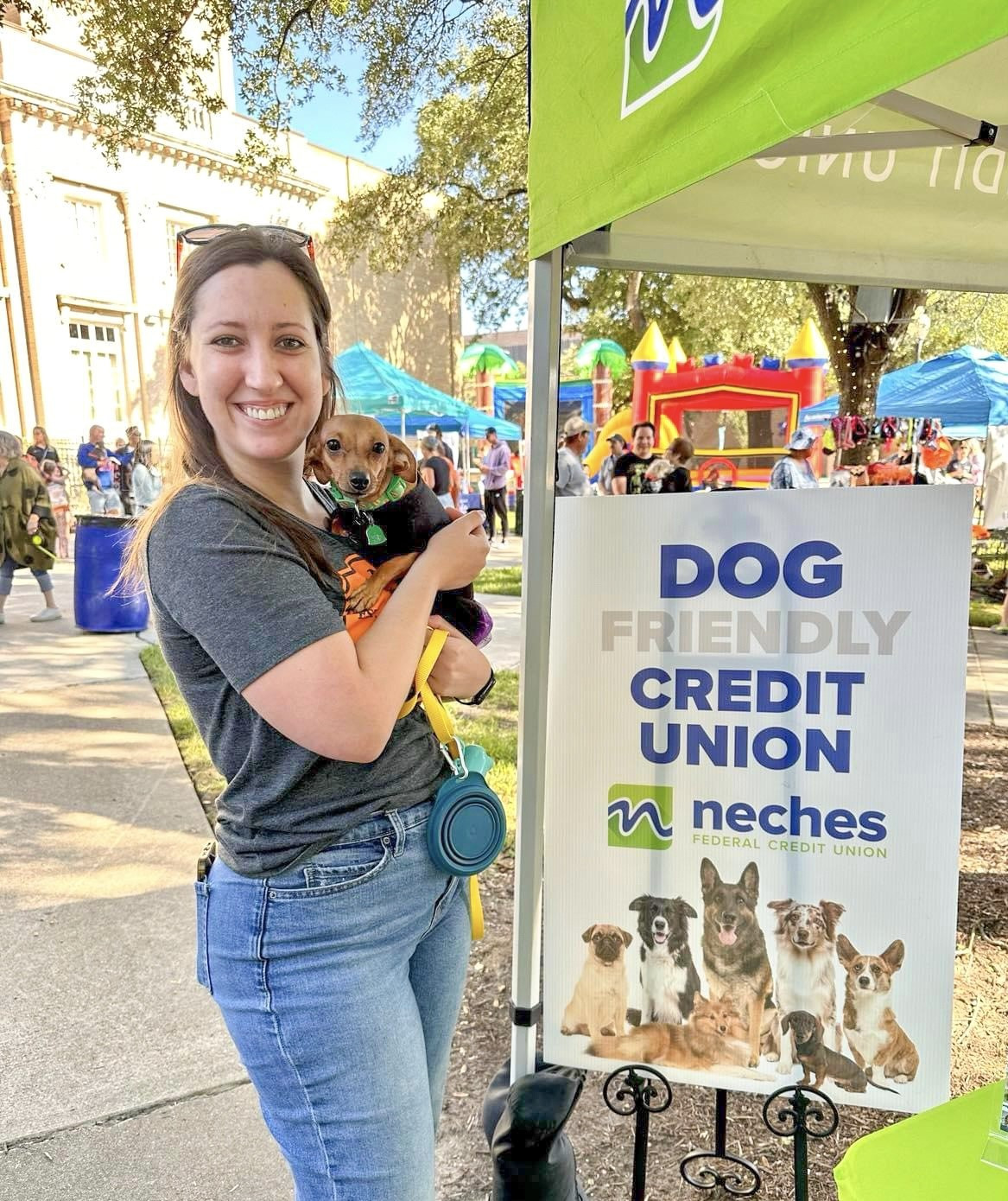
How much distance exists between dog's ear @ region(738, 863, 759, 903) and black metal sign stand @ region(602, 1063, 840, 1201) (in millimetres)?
381

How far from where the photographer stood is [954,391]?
416 inches

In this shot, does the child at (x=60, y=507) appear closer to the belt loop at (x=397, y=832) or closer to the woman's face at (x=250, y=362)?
the woman's face at (x=250, y=362)

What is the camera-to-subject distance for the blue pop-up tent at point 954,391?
10.4m

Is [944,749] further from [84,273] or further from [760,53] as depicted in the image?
[84,273]

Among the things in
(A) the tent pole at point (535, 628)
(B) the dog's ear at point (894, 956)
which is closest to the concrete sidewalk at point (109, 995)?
(A) the tent pole at point (535, 628)

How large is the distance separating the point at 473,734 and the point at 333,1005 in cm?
387

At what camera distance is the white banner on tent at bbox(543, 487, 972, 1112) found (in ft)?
5.08

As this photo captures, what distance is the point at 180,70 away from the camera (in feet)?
21.1

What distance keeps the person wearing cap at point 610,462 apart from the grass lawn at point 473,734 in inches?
176

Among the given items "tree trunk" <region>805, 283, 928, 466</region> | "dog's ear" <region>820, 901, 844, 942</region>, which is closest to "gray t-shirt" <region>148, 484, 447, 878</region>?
"dog's ear" <region>820, 901, 844, 942</region>

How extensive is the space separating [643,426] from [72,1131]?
888cm

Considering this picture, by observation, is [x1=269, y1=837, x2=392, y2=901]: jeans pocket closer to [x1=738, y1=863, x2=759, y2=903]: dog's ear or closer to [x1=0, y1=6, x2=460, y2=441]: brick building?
[x1=738, y1=863, x2=759, y2=903]: dog's ear

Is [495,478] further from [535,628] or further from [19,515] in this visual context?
[535,628]

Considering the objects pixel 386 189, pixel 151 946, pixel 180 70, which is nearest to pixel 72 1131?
pixel 151 946
